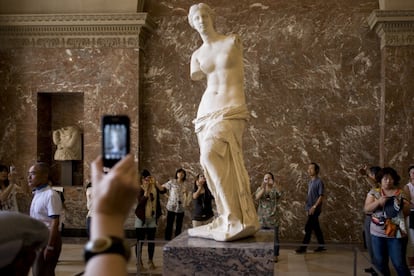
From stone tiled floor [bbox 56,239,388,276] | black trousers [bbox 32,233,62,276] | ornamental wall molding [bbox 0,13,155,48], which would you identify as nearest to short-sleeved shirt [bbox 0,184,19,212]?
stone tiled floor [bbox 56,239,388,276]

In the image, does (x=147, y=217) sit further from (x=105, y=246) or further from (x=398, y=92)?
(x=105, y=246)

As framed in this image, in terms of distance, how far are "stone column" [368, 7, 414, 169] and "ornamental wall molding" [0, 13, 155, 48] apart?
15.2 ft

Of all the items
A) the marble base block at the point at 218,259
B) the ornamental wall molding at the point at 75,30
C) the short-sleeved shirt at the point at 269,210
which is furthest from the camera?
the ornamental wall molding at the point at 75,30

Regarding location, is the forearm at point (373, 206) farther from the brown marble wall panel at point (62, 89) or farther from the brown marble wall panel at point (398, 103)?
the brown marble wall panel at point (62, 89)

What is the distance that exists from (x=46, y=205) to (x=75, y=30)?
661cm

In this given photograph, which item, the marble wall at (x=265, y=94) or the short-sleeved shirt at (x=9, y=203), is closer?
the short-sleeved shirt at (x=9, y=203)

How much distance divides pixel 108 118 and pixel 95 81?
10.4 m

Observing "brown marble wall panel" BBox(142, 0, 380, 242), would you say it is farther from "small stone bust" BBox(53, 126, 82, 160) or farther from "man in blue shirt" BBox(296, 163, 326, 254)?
"small stone bust" BBox(53, 126, 82, 160)

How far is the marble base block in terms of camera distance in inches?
206

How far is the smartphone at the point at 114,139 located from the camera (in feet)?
4.76

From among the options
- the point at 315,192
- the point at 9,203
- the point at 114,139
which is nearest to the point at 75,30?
the point at 9,203

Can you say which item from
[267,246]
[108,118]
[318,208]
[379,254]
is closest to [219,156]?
[267,246]

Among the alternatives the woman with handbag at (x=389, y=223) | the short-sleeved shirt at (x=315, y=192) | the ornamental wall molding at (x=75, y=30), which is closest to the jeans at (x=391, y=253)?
the woman with handbag at (x=389, y=223)

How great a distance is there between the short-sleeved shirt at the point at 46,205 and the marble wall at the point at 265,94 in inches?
226
